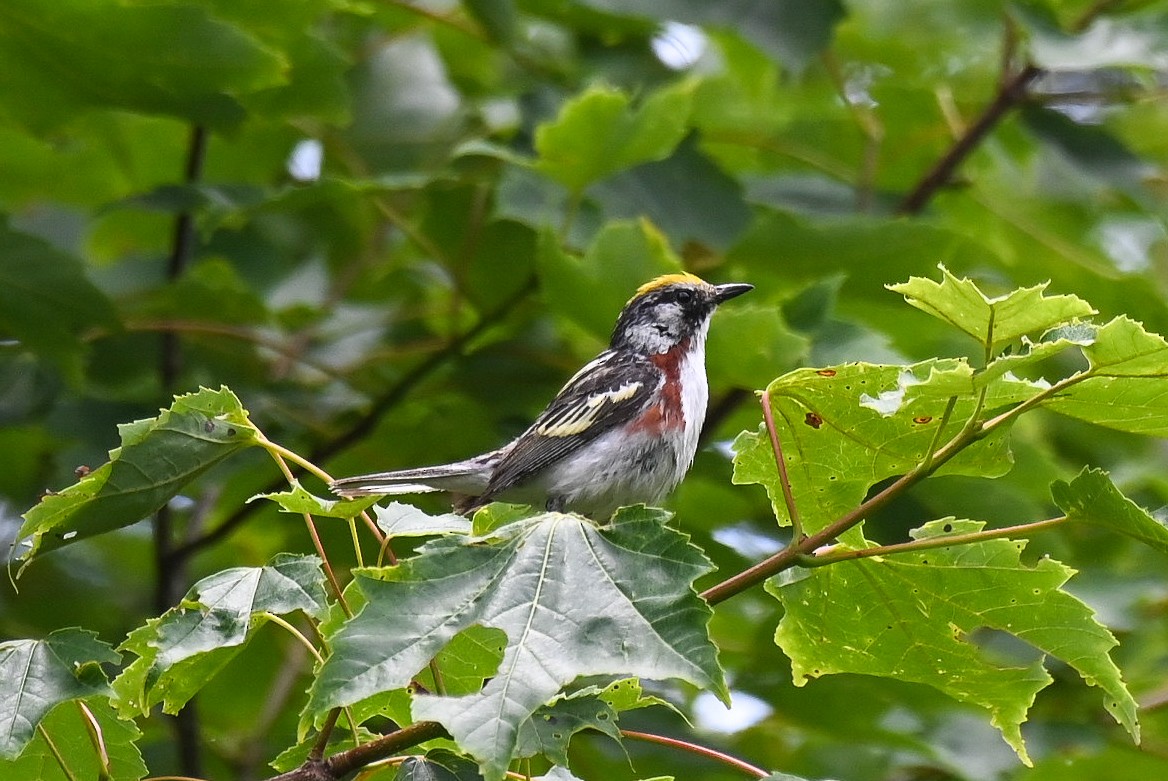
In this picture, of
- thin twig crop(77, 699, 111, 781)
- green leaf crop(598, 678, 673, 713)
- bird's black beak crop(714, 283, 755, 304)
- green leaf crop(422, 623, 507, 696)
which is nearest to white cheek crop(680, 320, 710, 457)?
bird's black beak crop(714, 283, 755, 304)

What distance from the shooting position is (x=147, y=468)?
2723mm

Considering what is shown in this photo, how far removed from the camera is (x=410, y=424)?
5668 mm

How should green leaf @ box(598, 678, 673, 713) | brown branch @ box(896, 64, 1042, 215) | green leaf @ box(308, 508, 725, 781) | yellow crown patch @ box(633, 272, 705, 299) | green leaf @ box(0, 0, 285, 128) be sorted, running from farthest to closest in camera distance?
1. brown branch @ box(896, 64, 1042, 215)
2. yellow crown patch @ box(633, 272, 705, 299)
3. green leaf @ box(0, 0, 285, 128)
4. green leaf @ box(598, 678, 673, 713)
5. green leaf @ box(308, 508, 725, 781)

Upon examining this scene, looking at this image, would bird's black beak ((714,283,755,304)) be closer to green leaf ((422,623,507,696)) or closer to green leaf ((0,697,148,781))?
green leaf ((422,623,507,696))

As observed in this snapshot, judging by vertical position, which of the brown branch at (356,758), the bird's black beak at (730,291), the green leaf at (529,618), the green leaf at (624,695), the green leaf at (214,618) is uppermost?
the green leaf at (529,618)

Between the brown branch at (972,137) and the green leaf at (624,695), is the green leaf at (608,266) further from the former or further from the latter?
the green leaf at (624,695)

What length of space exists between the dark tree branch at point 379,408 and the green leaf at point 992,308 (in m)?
2.99

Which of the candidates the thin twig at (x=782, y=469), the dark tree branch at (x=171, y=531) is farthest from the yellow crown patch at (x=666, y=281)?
the thin twig at (x=782, y=469)

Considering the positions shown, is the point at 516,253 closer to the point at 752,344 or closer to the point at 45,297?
the point at 752,344

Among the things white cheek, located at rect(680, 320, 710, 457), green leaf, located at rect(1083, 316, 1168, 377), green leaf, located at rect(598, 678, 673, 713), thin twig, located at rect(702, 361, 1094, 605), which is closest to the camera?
green leaf, located at rect(1083, 316, 1168, 377)

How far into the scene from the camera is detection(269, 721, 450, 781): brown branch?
2512 mm

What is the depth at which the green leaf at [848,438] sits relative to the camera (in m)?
2.67

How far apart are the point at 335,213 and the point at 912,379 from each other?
15.7 feet

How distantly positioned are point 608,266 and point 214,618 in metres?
2.49
